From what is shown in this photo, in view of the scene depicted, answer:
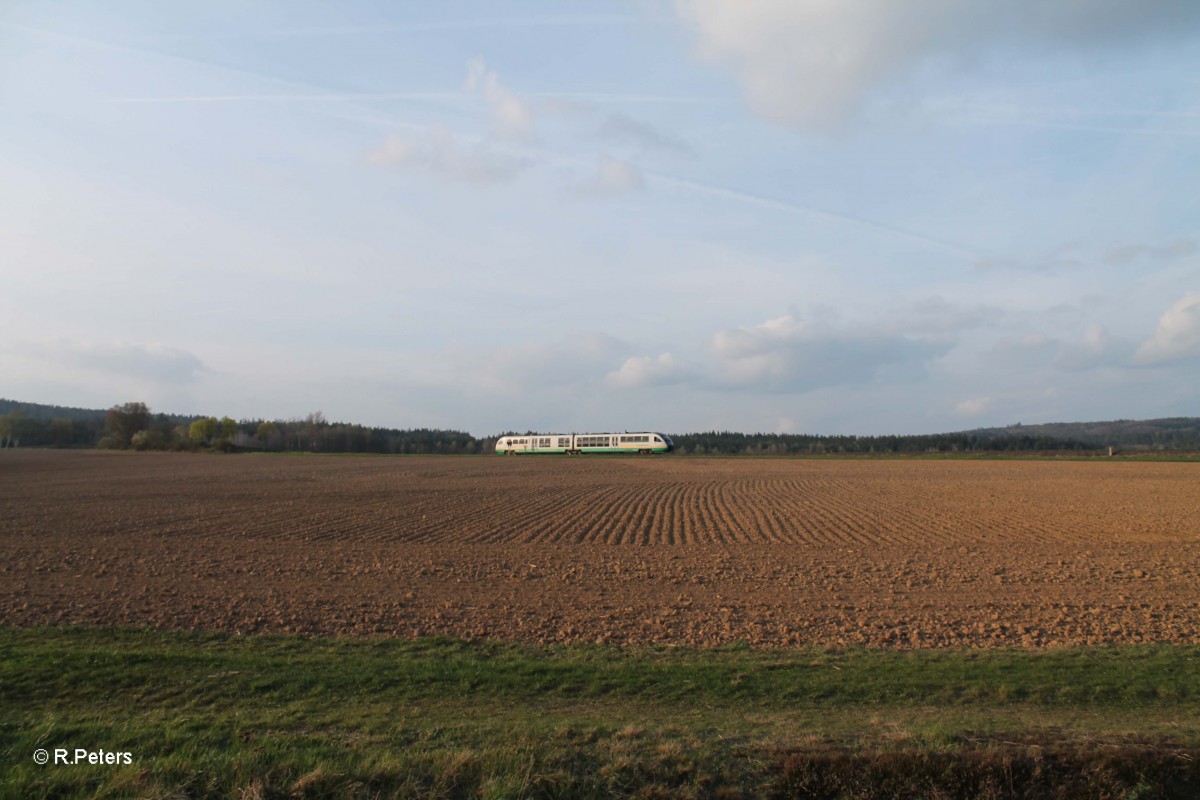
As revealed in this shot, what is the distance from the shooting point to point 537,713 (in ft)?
26.1

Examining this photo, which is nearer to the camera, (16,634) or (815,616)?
(16,634)

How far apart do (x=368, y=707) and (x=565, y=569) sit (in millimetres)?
9965

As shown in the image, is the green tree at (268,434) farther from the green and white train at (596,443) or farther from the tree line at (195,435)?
the green and white train at (596,443)

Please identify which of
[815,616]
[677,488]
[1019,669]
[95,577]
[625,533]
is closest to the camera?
[1019,669]

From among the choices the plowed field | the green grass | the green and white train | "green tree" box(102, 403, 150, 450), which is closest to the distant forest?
"green tree" box(102, 403, 150, 450)

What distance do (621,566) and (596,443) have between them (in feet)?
267

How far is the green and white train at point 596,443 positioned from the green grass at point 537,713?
3375 inches

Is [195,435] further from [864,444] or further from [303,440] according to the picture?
[864,444]

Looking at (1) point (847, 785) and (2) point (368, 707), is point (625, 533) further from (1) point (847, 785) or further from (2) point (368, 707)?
(1) point (847, 785)

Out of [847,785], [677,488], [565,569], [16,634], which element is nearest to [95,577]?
[16,634]

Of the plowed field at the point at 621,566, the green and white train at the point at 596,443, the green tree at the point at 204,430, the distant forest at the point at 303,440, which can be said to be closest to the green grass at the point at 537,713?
the plowed field at the point at 621,566

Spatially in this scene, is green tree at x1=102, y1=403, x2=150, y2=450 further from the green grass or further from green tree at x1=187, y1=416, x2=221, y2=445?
the green grass

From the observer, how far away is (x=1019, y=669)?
9.84m

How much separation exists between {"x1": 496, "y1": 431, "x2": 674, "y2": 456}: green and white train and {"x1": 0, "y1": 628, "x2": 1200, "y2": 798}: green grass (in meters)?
85.7
